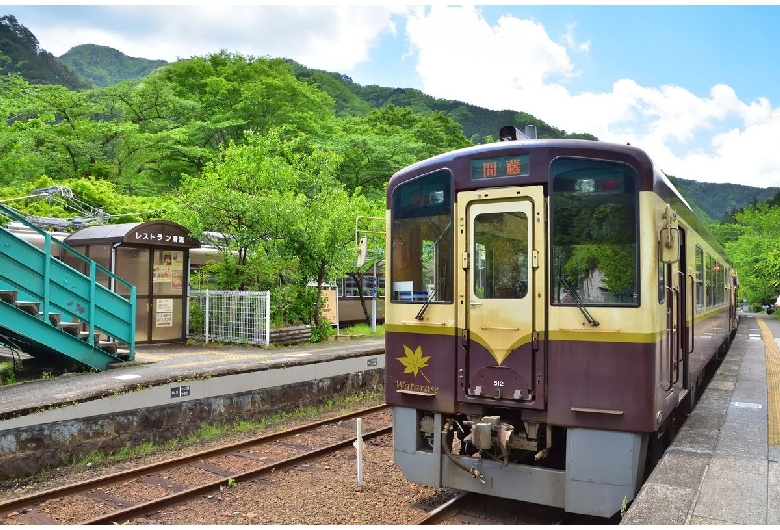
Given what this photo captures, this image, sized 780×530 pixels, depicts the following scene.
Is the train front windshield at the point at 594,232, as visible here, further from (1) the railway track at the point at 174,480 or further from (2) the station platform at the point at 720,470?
(1) the railway track at the point at 174,480

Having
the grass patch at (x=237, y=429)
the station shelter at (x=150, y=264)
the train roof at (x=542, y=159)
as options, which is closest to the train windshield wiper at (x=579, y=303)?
the train roof at (x=542, y=159)

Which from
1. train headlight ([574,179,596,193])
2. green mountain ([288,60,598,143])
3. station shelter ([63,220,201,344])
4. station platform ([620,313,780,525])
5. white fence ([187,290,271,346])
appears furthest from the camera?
green mountain ([288,60,598,143])

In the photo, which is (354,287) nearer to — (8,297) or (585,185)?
(8,297)

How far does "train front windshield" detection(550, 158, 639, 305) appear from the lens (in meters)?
4.92

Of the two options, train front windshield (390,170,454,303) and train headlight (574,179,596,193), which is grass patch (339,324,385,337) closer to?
train front windshield (390,170,454,303)

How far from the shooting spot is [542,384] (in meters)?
5.09

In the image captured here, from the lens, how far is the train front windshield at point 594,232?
4.92m

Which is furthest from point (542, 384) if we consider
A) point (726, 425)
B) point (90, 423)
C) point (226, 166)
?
point (226, 166)

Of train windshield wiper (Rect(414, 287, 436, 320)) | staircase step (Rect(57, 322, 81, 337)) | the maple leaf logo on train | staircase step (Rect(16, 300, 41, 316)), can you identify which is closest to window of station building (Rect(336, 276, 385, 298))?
staircase step (Rect(57, 322, 81, 337))

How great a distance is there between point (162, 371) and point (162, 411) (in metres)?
1.58

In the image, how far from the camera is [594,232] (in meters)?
5.03

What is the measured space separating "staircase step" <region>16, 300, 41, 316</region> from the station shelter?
134 inches

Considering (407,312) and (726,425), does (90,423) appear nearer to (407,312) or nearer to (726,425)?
(407,312)

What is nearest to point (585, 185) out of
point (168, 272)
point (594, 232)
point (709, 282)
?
point (594, 232)
